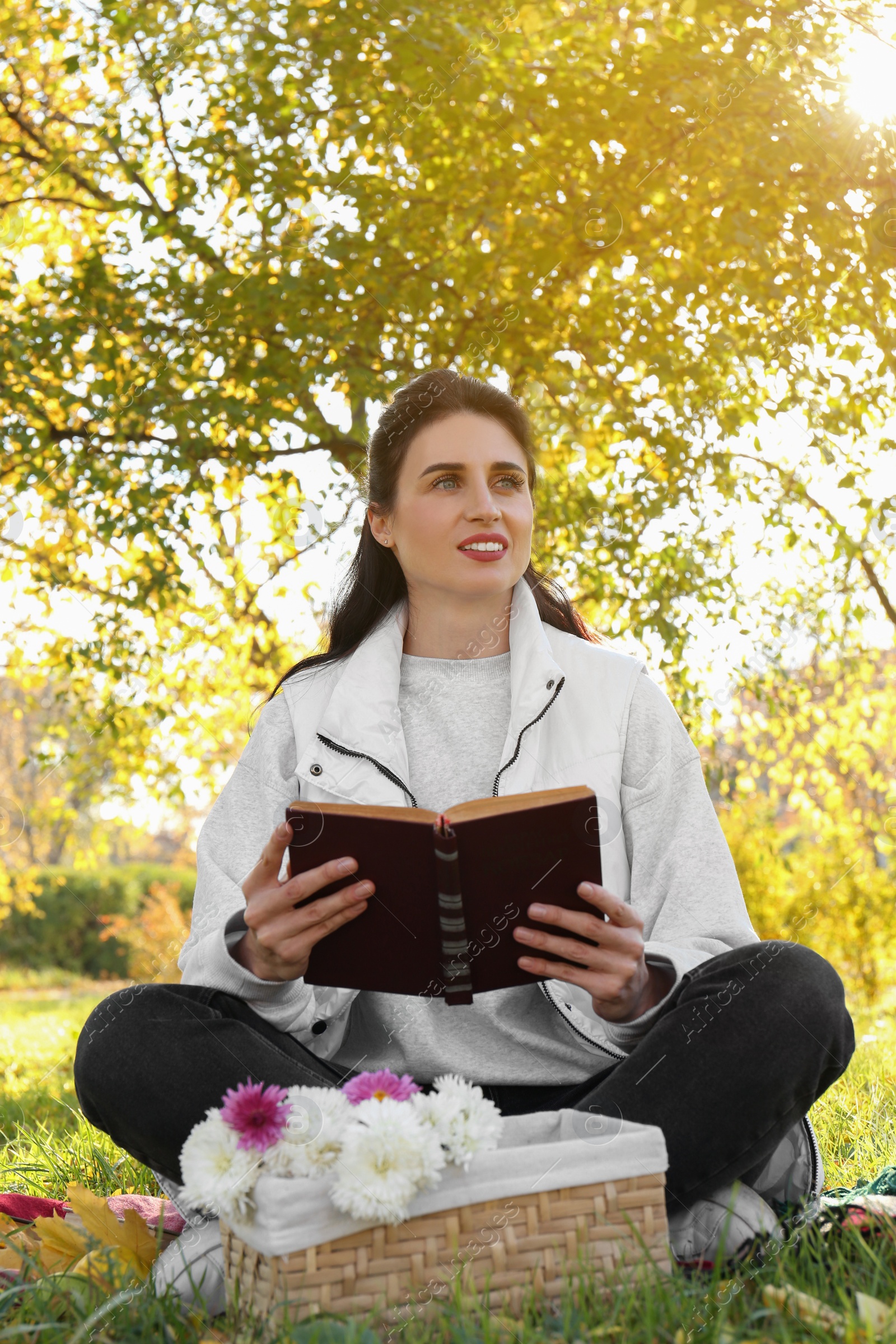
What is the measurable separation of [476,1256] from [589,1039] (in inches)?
22.7

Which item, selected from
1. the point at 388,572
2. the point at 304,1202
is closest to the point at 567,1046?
the point at 304,1202

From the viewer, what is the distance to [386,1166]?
1.35m

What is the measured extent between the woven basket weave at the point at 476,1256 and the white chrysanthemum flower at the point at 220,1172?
0.08 m

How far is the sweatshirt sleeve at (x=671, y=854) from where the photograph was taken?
1879mm

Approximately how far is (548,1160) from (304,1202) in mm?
314

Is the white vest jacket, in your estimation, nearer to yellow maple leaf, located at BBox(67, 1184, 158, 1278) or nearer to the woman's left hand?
the woman's left hand

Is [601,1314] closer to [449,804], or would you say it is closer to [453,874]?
[453,874]

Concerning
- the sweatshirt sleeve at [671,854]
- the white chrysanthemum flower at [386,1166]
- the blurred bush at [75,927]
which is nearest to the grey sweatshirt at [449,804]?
the sweatshirt sleeve at [671,854]

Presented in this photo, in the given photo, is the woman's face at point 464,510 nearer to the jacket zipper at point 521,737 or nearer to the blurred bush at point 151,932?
the jacket zipper at point 521,737

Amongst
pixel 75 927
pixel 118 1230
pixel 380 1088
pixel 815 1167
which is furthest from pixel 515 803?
pixel 75 927

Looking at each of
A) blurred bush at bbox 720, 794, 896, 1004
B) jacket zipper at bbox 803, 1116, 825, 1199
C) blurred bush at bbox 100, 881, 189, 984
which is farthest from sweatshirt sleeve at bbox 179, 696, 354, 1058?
blurred bush at bbox 100, 881, 189, 984

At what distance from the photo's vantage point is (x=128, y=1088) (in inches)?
71.4

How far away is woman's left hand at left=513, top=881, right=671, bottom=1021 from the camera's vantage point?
1636mm

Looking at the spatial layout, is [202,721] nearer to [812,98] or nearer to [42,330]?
[42,330]
